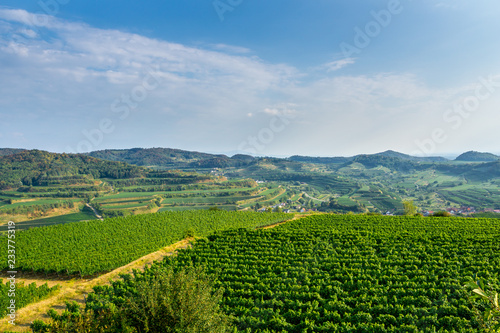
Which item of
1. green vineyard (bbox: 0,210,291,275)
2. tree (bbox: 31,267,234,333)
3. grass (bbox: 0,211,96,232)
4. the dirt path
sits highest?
tree (bbox: 31,267,234,333)

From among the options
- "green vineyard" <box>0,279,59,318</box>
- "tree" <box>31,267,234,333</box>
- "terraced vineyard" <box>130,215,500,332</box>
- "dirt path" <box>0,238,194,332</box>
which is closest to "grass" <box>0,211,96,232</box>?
"dirt path" <box>0,238,194,332</box>

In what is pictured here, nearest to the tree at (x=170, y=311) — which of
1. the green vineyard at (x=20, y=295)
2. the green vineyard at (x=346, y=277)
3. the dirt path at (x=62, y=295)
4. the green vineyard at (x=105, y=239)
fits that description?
the green vineyard at (x=346, y=277)

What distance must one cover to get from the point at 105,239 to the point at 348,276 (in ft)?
123

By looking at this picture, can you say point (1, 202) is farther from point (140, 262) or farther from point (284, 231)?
point (284, 231)

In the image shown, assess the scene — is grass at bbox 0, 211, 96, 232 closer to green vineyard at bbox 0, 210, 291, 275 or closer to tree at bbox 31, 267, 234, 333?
green vineyard at bbox 0, 210, 291, 275

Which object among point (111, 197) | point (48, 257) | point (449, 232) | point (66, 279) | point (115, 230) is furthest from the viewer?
point (111, 197)

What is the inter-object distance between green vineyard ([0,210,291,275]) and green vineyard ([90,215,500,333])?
7669 millimetres

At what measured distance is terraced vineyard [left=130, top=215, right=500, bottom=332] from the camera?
52.2 ft

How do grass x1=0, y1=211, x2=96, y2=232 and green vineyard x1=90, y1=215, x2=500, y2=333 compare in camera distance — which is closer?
green vineyard x1=90, y1=215, x2=500, y2=333

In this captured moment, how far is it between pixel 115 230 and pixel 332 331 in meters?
43.3

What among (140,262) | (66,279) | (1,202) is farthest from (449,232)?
(1,202)

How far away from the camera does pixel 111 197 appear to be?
14700 cm

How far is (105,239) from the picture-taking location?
132ft

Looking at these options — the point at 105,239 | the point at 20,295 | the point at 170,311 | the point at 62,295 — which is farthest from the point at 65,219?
the point at 170,311
